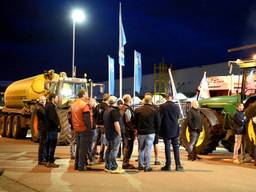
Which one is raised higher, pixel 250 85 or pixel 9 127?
pixel 250 85

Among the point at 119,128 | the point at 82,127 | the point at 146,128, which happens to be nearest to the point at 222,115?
the point at 146,128

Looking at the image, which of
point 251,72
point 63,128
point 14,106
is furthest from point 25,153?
point 14,106

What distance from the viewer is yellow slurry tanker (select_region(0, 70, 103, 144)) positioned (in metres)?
20.3

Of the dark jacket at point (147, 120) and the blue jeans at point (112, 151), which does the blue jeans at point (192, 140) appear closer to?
the dark jacket at point (147, 120)

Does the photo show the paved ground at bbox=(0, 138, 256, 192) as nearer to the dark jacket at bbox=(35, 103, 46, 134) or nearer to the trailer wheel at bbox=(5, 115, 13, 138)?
the dark jacket at bbox=(35, 103, 46, 134)

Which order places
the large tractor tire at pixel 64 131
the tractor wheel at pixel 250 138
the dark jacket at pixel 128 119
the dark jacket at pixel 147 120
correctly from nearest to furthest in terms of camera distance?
the dark jacket at pixel 147 120 < the dark jacket at pixel 128 119 < the tractor wheel at pixel 250 138 < the large tractor tire at pixel 64 131

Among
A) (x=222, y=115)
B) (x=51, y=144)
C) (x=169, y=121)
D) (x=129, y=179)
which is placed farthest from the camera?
(x=222, y=115)

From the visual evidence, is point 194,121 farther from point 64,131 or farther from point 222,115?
point 64,131

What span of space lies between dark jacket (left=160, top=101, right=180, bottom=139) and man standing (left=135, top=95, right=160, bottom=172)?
0.80 feet

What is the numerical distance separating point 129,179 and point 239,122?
4.27 metres

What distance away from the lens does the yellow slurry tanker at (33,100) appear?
20.3 m

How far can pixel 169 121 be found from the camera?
1194 cm

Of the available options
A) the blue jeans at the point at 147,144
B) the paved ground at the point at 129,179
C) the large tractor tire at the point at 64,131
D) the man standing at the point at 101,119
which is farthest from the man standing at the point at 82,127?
the large tractor tire at the point at 64,131

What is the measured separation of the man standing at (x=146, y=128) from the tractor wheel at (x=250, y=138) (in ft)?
9.74
